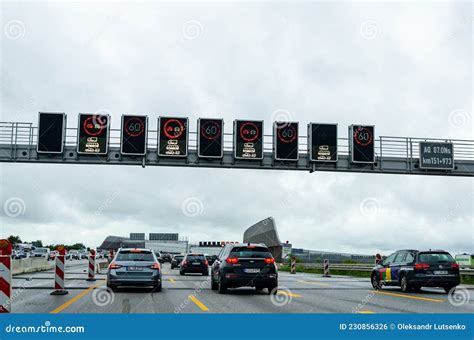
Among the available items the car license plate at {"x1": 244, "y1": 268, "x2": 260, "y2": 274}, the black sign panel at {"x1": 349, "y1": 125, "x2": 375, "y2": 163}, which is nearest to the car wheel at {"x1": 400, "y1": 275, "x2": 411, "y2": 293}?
the car license plate at {"x1": 244, "y1": 268, "x2": 260, "y2": 274}

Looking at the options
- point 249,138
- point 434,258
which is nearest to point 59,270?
point 434,258

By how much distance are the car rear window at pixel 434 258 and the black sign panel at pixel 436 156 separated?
1221 cm

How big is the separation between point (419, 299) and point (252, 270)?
4946mm

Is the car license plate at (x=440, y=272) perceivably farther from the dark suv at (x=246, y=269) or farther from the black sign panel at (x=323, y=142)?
the black sign panel at (x=323, y=142)

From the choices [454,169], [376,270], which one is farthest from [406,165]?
[376,270]

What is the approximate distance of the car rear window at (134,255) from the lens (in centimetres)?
1956

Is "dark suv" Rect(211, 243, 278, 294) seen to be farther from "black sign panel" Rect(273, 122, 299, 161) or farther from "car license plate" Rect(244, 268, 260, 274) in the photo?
"black sign panel" Rect(273, 122, 299, 161)

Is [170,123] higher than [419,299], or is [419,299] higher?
[170,123]

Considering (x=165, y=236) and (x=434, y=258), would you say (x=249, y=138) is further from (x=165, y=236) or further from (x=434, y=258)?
(x=165, y=236)

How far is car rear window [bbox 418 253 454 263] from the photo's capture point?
21.1m

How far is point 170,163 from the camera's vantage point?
31141 mm

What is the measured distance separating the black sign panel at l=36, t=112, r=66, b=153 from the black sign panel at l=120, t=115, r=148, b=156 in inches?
113

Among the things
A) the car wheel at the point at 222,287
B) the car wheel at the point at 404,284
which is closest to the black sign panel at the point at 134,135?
the car wheel at the point at 222,287
